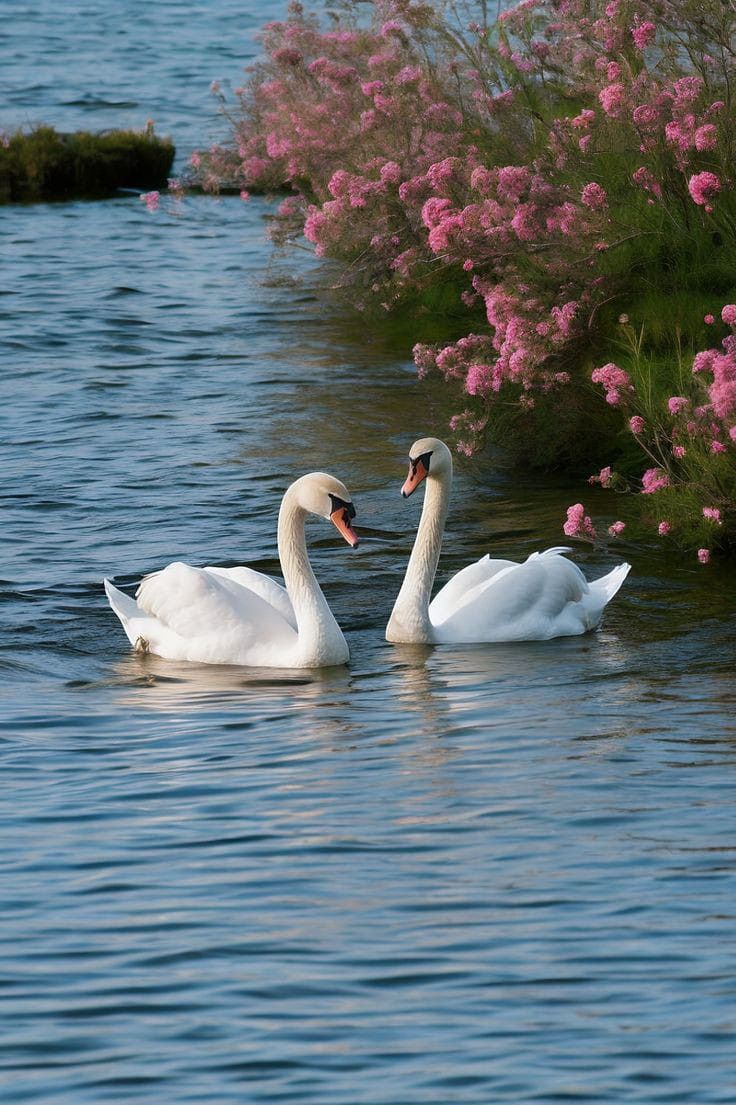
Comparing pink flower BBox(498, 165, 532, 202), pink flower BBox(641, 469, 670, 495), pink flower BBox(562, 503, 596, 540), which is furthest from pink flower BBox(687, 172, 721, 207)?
pink flower BBox(562, 503, 596, 540)

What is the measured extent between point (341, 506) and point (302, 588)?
50 cm

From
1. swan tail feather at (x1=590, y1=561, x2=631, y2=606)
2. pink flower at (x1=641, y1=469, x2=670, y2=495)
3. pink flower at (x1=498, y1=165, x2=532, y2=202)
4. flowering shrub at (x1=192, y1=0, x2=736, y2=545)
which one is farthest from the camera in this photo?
pink flower at (x1=498, y1=165, x2=532, y2=202)

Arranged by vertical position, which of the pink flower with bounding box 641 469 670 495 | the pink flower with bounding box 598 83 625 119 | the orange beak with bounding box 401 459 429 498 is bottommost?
the pink flower with bounding box 641 469 670 495

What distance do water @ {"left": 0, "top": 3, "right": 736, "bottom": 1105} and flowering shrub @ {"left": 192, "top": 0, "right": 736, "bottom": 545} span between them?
806mm

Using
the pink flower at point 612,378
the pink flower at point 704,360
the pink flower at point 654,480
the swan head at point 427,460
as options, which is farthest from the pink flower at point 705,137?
the swan head at point 427,460

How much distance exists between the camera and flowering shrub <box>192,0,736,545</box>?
12.2m

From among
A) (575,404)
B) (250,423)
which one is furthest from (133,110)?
(575,404)

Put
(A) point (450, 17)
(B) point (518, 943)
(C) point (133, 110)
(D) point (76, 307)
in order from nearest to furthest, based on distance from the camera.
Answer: (B) point (518, 943) < (D) point (76, 307) < (A) point (450, 17) < (C) point (133, 110)

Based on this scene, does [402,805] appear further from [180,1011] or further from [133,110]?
[133,110]

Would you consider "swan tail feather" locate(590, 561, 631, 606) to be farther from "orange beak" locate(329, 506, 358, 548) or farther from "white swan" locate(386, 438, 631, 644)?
"orange beak" locate(329, 506, 358, 548)

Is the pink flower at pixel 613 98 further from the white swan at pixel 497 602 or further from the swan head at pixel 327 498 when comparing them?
the swan head at pixel 327 498

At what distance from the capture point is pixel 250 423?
1698 centimetres

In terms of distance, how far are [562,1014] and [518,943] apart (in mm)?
577

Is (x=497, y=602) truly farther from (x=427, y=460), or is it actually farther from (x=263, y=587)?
(x=263, y=587)
